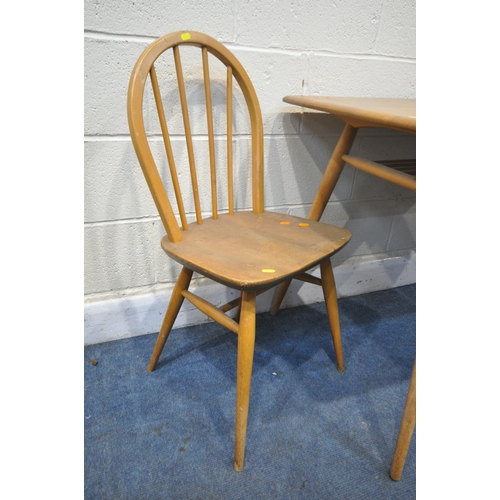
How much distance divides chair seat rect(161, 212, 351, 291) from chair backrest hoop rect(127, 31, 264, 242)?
77mm

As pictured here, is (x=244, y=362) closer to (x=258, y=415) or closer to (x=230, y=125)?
(x=258, y=415)

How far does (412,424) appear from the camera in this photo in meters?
0.73

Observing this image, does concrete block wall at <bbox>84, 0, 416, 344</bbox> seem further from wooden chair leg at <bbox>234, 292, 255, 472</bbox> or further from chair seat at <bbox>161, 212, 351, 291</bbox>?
wooden chair leg at <bbox>234, 292, 255, 472</bbox>

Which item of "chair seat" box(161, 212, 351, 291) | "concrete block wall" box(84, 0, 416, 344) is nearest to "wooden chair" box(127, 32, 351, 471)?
"chair seat" box(161, 212, 351, 291)

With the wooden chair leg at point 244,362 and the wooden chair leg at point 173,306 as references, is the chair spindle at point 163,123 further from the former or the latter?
the wooden chair leg at point 244,362

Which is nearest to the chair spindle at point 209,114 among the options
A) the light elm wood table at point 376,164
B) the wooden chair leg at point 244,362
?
the light elm wood table at point 376,164

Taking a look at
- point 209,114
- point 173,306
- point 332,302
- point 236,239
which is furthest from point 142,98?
point 332,302

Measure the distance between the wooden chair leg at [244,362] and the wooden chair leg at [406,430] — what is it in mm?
303

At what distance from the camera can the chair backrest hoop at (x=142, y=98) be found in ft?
2.51

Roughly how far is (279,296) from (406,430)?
22.6 inches

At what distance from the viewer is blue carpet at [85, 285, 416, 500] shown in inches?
29.8

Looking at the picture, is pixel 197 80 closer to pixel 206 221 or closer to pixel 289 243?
pixel 206 221

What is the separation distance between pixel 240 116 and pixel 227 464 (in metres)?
0.86

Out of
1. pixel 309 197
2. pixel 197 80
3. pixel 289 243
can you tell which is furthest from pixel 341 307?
pixel 197 80
